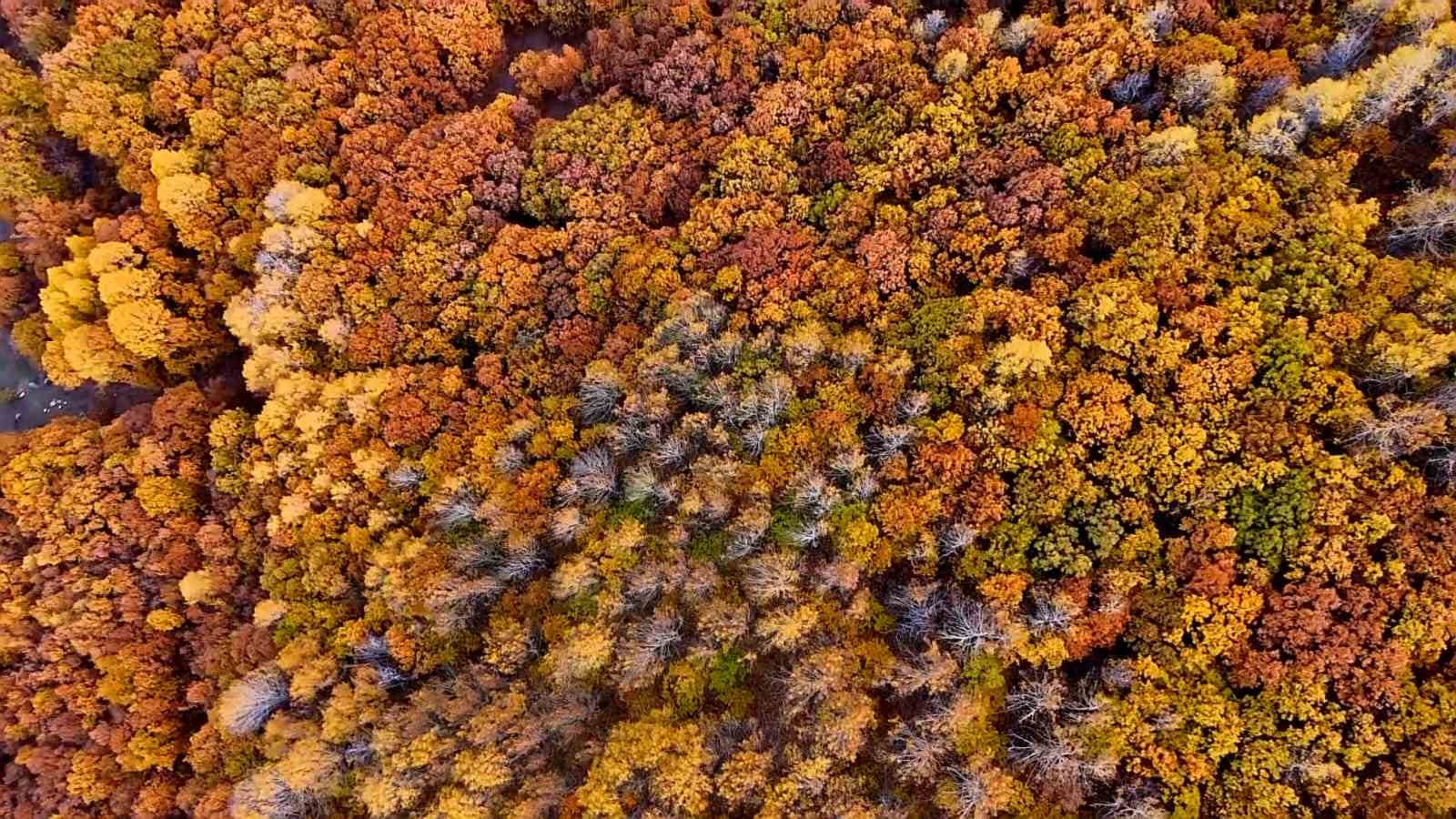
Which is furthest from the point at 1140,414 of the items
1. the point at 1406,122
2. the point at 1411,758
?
the point at 1406,122

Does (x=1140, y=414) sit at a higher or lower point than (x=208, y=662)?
higher

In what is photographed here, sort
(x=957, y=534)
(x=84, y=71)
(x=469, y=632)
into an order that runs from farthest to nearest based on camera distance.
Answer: (x=84, y=71) → (x=469, y=632) → (x=957, y=534)

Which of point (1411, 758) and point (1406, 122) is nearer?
point (1411, 758)

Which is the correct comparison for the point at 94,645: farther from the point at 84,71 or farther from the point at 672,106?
the point at 672,106

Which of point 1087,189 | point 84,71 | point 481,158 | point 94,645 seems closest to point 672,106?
point 481,158

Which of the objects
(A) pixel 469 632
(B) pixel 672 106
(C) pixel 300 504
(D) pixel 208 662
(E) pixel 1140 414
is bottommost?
(D) pixel 208 662

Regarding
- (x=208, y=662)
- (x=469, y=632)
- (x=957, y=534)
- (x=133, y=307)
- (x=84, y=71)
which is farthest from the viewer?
(x=84, y=71)
